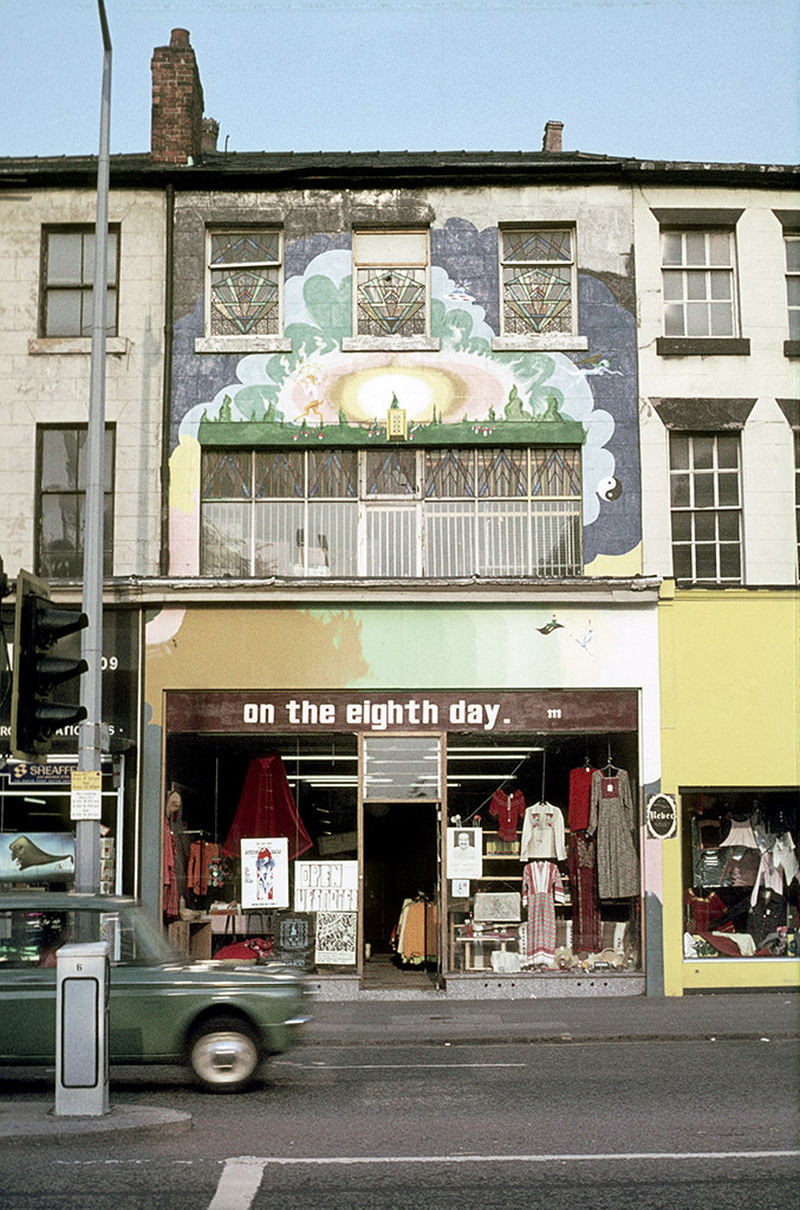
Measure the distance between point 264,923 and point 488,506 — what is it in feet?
21.6

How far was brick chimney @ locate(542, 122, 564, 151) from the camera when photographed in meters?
24.9

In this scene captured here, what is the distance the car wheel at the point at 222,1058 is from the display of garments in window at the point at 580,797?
908 centimetres

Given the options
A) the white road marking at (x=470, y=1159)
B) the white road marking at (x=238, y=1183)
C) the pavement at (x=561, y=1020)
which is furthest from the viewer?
the pavement at (x=561, y=1020)

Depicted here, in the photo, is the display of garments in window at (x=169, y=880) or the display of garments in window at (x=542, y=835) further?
the display of garments in window at (x=542, y=835)

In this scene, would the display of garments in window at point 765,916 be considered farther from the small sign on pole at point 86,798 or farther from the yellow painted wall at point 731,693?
the small sign on pole at point 86,798

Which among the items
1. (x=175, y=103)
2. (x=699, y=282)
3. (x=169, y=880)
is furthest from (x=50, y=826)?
(x=699, y=282)

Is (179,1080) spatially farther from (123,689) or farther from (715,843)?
(715,843)

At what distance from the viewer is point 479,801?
2036 cm

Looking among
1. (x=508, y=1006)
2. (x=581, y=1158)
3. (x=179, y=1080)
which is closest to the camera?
(x=581, y=1158)

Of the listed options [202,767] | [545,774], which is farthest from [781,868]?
[202,767]

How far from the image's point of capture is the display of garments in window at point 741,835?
2052 cm

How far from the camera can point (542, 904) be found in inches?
794

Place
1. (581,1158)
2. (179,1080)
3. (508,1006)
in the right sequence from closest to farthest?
→ (581,1158) → (179,1080) → (508,1006)

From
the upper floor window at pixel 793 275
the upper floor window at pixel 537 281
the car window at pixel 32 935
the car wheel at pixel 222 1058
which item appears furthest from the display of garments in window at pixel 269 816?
the upper floor window at pixel 793 275
